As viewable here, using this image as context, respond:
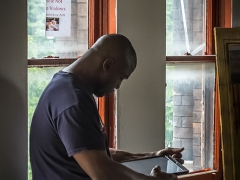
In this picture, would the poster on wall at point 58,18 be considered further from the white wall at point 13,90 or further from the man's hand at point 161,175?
the man's hand at point 161,175

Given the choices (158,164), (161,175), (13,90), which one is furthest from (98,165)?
(13,90)

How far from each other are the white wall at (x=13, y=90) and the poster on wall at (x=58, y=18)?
271 millimetres

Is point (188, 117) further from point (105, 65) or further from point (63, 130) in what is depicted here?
point (63, 130)

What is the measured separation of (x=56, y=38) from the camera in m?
2.63

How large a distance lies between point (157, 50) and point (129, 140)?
23.8 inches

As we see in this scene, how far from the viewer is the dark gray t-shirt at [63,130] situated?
1646mm

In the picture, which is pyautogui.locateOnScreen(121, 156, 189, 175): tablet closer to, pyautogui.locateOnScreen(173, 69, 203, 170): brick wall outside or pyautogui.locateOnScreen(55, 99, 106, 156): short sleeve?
pyautogui.locateOnScreen(55, 99, 106, 156): short sleeve

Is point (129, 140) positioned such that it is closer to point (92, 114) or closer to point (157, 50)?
point (157, 50)

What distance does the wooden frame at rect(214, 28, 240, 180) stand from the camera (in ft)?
9.16

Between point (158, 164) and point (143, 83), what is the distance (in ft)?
2.60

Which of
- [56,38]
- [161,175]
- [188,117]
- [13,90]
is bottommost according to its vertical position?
[161,175]

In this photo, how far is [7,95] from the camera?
2.28 meters

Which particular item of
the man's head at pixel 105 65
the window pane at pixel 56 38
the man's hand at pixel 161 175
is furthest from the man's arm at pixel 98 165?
the window pane at pixel 56 38

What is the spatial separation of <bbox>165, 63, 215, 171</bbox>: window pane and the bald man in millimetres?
1211
